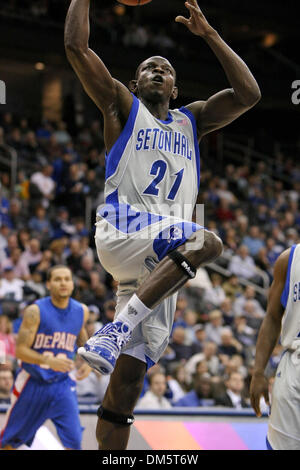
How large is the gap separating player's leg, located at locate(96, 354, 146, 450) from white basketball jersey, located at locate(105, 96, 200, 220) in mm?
961

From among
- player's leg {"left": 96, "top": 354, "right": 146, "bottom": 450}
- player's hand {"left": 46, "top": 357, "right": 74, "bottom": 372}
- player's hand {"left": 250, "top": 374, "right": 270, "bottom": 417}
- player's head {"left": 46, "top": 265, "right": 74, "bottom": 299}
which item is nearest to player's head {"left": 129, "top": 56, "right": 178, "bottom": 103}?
player's leg {"left": 96, "top": 354, "right": 146, "bottom": 450}

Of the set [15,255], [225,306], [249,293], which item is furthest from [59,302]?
[249,293]

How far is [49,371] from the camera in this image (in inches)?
249

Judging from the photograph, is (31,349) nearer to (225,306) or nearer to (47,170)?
(225,306)

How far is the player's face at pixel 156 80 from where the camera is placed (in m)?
4.32

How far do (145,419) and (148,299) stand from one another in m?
3.61

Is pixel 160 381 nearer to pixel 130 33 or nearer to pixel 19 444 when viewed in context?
pixel 19 444

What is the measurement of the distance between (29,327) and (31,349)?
212 millimetres

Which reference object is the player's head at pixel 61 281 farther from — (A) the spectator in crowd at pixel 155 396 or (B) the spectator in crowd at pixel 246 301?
(B) the spectator in crowd at pixel 246 301

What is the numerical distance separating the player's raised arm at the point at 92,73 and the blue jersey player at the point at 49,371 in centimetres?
264

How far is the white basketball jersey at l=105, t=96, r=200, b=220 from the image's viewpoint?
4102mm

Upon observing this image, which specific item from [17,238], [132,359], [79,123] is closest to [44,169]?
[17,238]

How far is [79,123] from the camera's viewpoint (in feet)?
58.2

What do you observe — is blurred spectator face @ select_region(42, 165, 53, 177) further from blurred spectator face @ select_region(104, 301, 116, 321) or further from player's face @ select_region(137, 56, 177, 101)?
player's face @ select_region(137, 56, 177, 101)
